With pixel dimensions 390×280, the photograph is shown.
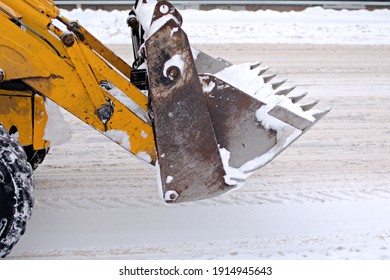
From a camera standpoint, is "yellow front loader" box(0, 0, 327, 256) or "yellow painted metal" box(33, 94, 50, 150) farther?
"yellow painted metal" box(33, 94, 50, 150)

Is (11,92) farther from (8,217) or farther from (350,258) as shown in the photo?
(350,258)

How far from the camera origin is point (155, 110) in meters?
3.74

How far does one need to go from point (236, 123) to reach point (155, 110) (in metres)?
0.46

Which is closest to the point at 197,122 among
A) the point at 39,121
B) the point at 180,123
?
the point at 180,123

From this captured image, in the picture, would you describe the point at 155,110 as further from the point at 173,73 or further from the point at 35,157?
the point at 35,157

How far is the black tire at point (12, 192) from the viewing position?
141 inches

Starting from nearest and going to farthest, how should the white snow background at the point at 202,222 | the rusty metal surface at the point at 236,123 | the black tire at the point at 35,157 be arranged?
the rusty metal surface at the point at 236,123 < the white snow background at the point at 202,222 < the black tire at the point at 35,157

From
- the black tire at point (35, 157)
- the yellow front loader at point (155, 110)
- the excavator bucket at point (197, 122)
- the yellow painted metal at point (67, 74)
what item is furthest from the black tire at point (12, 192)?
the black tire at point (35, 157)

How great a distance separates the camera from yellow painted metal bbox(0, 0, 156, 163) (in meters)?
3.79

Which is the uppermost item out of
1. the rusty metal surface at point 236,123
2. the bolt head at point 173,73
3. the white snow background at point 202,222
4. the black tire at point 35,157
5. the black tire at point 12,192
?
the bolt head at point 173,73

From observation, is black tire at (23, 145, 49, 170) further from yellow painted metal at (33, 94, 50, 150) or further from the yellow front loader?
the yellow front loader

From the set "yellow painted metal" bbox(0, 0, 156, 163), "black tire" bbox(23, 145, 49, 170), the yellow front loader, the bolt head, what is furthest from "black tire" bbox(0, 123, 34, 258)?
"black tire" bbox(23, 145, 49, 170)

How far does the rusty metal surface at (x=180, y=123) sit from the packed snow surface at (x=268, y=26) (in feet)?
23.3

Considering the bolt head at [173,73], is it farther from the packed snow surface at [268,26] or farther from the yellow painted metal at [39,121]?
the packed snow surface at [268,26]
